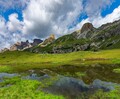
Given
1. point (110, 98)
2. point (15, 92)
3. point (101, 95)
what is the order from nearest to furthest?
point (110, 98) → point (101, 95) → point (15, 92)

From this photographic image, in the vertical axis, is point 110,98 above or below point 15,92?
below

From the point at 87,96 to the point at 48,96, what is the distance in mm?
7654

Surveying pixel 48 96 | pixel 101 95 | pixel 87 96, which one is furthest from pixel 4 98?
pixel 101 95

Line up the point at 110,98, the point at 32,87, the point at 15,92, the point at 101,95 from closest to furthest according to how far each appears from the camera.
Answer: the point at 110,98, the point at 101,95, the point at 15,92, the point at 32,87

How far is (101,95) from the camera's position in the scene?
40.8 m

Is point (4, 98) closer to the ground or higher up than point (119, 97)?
higher up

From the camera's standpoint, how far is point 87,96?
4062 cm

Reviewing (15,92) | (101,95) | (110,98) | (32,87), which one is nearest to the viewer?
(110,98)

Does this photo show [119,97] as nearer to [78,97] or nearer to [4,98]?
[78,97]

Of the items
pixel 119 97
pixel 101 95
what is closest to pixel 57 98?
pixel 101 95

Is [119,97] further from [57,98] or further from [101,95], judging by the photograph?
[57,98]

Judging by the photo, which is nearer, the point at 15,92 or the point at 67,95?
the point at 67,95

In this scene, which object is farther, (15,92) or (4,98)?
(15,92)

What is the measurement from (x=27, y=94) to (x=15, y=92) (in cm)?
354
